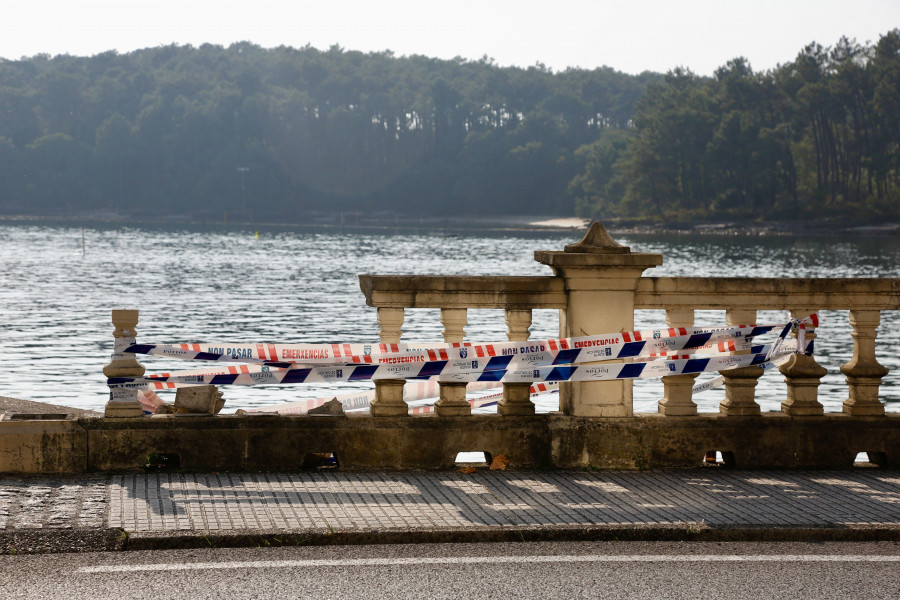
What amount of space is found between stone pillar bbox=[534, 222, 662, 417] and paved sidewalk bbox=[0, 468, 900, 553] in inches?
20.6

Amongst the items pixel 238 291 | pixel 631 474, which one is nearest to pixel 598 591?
pixel 631 474

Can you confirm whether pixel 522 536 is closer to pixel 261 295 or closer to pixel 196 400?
pixel 196 400

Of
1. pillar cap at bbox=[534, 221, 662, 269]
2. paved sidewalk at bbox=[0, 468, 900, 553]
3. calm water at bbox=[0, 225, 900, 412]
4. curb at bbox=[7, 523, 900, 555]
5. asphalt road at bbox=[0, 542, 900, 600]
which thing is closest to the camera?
asphalt road at bbox=[0, 542, 900, 600]

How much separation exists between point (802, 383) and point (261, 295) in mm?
53806

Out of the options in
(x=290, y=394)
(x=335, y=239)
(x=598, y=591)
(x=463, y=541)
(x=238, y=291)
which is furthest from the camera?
(x=335, y=239)

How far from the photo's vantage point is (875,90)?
135375 millimetres

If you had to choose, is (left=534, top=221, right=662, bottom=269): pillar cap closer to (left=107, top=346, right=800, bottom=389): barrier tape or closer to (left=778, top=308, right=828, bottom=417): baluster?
(left=107, top=346, right=800, bottom=389): barrier tape

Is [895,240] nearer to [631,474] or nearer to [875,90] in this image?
[875,90]

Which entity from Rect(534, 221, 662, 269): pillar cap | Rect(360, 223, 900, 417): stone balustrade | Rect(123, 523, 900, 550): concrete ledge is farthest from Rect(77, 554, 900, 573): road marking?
Rect(534, 221, 662, 269): pillar cap

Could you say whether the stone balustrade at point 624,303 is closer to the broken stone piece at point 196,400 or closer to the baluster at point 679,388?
the baluster at point 679,388

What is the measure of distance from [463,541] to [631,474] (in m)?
2.00

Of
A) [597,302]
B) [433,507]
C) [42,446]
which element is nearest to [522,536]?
[433,507]

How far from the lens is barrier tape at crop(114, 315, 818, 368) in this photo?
8070mm

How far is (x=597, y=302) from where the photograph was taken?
8227 millimetres
